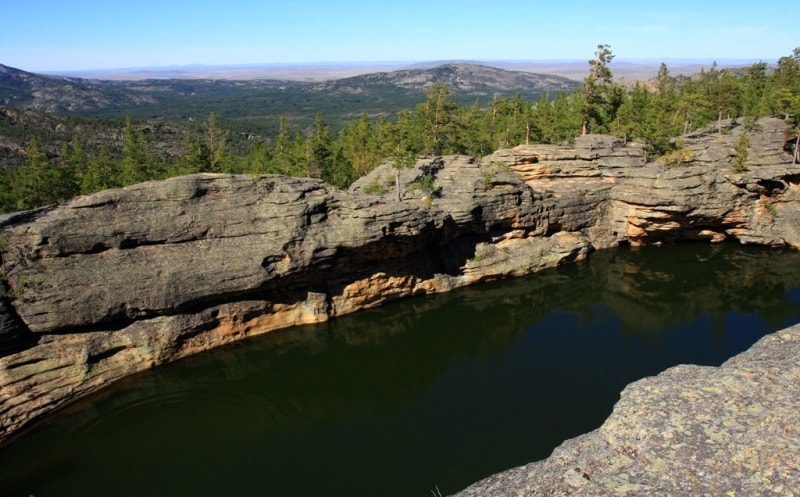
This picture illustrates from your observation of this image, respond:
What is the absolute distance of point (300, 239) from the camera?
27.3 meters

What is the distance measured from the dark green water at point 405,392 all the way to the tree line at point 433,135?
13.2 m

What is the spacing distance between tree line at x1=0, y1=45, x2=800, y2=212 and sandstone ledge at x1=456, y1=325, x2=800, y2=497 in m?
23.9

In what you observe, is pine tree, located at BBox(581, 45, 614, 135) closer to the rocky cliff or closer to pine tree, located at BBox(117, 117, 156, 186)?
the rocky cliff

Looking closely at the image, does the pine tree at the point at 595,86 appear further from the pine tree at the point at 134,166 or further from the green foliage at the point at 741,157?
the pine tree at the point at 134,166

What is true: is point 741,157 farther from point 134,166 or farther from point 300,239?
point 134,166

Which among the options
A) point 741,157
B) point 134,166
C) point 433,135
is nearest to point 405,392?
point 433,135

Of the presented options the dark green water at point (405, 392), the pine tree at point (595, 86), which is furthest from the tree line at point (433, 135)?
the dark green water at point (405, 392)

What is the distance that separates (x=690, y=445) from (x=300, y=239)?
65.2 feet

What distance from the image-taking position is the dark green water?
59.4 feet

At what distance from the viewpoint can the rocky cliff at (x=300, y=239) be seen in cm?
2255

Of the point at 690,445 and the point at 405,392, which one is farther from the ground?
the point at 690,445

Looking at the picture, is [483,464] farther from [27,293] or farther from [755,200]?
[755,200]

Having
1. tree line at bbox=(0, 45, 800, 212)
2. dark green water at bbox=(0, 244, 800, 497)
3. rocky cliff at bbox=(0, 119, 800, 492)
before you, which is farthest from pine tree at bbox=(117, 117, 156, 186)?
dark green water at bbox=(0, 244, 800, 497)

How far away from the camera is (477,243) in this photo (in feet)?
113
